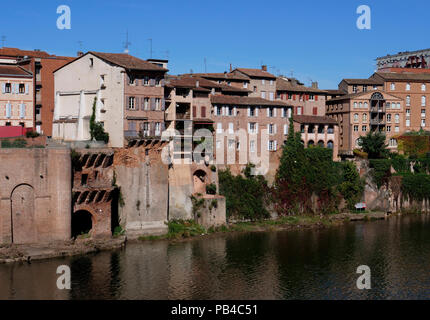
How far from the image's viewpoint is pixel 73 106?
54812 millimetres

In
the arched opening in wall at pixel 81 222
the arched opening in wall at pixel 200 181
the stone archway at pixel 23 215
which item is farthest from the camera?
the arched opening in wall at pixel 200 181

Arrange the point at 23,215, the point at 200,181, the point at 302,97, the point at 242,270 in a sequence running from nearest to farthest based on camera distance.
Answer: the point at 242,270 < the point at 23,215 < the point at 200,181 < the point at 302,97

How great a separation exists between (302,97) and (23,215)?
4063cm

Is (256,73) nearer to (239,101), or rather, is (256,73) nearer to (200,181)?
(239,101)

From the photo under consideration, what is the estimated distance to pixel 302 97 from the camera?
2891 inches

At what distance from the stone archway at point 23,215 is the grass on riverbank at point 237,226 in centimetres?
927

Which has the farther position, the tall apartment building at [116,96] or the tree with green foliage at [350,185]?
the tree with green foliage at [350,185]

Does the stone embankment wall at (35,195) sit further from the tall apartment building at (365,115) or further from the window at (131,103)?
the tall apartment building at (365,115)

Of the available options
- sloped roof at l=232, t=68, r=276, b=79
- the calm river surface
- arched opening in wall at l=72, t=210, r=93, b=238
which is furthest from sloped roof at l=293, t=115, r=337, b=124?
arched opening in wall at l=72, t=210, r=93, b=238

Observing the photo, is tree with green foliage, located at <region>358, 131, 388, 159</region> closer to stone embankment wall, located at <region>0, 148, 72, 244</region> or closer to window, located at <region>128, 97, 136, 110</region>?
window, located at <region>128, 97, 136, 110</region>

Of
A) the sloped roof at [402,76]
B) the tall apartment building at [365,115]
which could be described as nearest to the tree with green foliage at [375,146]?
the tall apartment building at [365,115]

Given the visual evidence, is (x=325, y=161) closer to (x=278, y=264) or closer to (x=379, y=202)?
(x=379, y=202)

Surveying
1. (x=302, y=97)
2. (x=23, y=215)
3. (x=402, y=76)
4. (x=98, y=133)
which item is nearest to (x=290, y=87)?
(x=302, y=97)

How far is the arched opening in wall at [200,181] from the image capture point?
2206 inches
